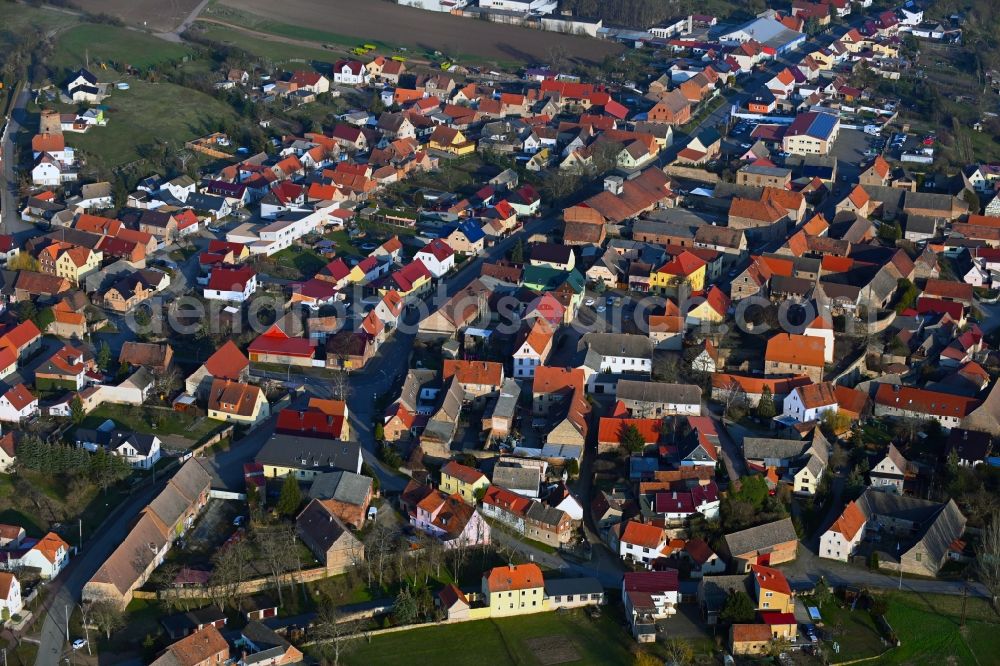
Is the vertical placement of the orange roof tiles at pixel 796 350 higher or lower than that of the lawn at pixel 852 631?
higher

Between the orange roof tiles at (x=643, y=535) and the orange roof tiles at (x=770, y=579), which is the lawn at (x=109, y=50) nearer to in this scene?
the orange roof tiles at (x=643, y=535)

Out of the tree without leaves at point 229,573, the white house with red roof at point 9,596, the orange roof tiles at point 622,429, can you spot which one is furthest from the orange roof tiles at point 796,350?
the white house with red roof at point 9,596

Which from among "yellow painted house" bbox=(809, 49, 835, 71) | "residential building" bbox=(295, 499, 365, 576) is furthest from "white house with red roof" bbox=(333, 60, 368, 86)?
"residential building" bbox=(295, 499, 365, 576)

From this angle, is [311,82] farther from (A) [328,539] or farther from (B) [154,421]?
(A) [328,539]

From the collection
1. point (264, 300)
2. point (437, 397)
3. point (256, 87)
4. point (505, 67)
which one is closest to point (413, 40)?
point (505, 67)

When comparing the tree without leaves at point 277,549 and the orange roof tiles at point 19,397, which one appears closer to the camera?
the tree without leaves at point 277,549

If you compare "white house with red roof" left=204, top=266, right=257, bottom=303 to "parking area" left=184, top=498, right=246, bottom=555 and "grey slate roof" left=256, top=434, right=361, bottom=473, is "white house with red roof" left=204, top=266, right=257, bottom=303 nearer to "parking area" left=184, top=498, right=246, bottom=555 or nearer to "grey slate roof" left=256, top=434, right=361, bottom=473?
"grey slate roof" left=256, top=434, right=361, bottom=473

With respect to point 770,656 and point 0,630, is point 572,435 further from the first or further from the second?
point 0,630
